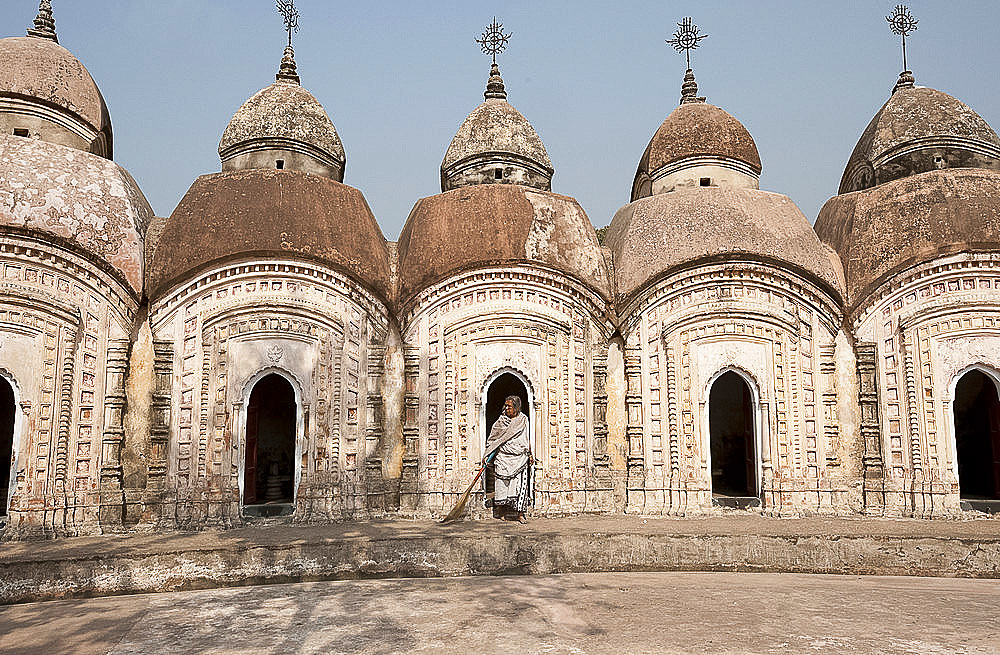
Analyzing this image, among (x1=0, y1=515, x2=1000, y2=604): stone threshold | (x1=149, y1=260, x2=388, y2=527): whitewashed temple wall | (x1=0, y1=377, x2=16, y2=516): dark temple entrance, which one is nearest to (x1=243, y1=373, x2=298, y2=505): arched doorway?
(x1=149, y1=260, x2=388, y2=527): whitewashed temple wall

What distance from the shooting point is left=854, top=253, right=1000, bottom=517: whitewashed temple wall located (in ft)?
33.4

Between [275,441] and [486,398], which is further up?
[486,398]

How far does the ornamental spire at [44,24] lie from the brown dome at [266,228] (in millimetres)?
3625

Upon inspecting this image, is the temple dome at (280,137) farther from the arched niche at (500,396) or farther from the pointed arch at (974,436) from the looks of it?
the pointed arch at (974,436)

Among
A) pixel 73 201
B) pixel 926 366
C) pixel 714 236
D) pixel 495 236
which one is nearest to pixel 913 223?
pixel 926 366

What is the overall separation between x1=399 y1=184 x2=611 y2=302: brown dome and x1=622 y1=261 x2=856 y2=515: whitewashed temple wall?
1057 mm

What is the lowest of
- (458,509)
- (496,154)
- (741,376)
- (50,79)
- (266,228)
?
(458,509)

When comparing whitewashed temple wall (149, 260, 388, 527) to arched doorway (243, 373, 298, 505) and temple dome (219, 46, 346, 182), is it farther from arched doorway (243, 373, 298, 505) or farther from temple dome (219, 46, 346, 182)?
arched doorway (243, 373, 298, 505)

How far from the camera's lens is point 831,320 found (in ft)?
35.3

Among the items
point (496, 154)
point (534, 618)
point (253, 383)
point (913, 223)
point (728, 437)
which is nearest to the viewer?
point (534, 618)

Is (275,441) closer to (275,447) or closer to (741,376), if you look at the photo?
(275,447)

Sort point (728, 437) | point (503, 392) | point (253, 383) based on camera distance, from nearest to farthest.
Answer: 1. point (253, 383)
2. point (503, 392)
3. point (728, 437)

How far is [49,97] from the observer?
10.8 metres

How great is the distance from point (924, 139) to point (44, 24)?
43.2 ft
